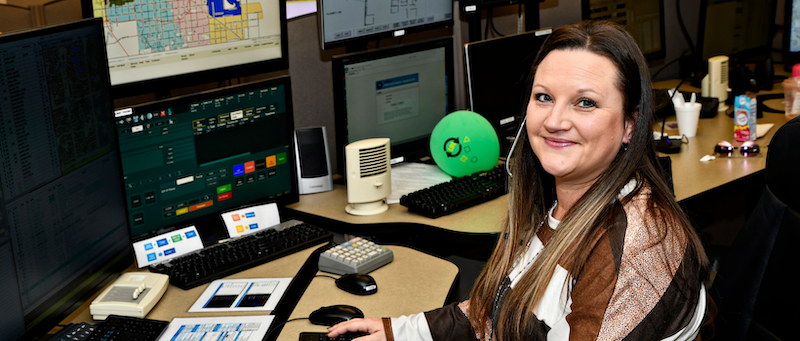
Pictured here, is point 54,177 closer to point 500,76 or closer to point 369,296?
point 369,296

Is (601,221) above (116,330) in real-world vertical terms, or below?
above

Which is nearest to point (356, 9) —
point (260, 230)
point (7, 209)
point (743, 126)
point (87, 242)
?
point (260, 230)

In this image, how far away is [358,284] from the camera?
1.42 m

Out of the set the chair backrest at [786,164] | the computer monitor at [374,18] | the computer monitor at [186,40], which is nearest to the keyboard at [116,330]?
the computer monitor at [186,40]

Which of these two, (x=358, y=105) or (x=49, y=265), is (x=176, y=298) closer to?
(x=49, y=265)

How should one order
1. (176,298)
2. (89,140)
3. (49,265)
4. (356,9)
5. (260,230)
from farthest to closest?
1. (356,9)
2. (260,230)
3. (176,298)
4. (89,140)
5. (49,265)

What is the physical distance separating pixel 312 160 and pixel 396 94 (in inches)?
13.4

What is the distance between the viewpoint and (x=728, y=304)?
1230 millimetres

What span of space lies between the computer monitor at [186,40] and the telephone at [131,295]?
466mm

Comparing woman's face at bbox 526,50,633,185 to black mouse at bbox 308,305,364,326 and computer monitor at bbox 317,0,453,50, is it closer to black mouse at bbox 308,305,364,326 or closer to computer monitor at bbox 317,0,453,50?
black mouse at bbox 308,305,364,326

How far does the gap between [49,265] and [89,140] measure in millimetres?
250

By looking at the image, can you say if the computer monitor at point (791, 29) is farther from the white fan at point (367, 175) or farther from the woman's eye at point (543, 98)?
the woman's eye at point (543, 98)

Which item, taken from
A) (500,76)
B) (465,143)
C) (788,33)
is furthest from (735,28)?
(465,143)

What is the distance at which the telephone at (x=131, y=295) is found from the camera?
131cm
